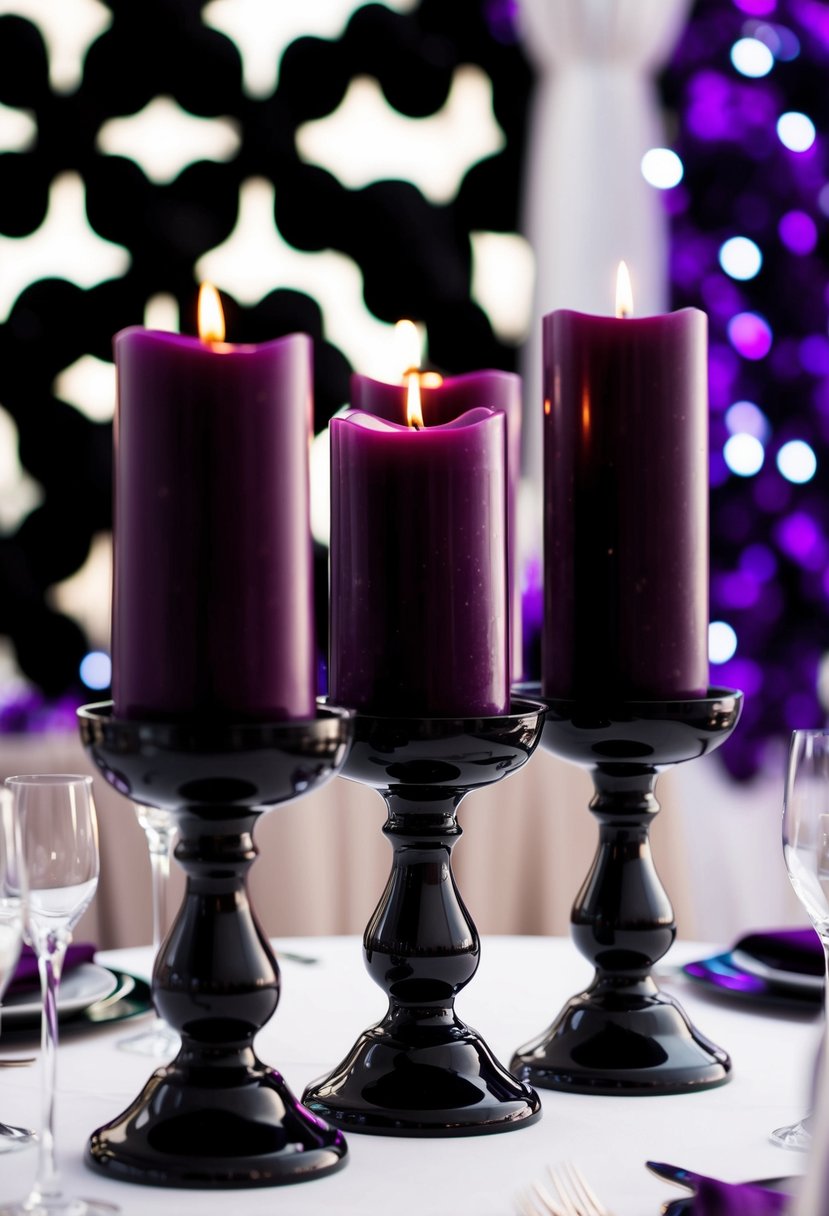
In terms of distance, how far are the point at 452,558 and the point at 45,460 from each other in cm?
191

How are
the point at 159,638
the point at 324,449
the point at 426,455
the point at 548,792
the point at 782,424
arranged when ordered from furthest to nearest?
the point at 782,424, the point at 324,449, the point at 548,792, the point at 426,455, the point at 159,638

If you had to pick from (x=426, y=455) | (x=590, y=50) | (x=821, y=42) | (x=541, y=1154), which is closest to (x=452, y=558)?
(x=426, y=455)

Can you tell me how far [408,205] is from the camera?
9.28ft

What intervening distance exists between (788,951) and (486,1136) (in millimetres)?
456

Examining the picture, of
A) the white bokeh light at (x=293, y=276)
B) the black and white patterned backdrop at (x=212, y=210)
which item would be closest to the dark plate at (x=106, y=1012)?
the black and white patterned backdrop at (x=212, y=210)

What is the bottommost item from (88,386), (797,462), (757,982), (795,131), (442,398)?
(757,982)

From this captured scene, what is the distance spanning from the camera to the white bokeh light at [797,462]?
3100mm

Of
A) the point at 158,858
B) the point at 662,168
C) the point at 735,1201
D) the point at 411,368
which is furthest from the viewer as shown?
the point at 662,168

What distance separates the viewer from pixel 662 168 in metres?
3.01

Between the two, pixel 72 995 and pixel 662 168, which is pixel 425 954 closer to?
pixel 72 995

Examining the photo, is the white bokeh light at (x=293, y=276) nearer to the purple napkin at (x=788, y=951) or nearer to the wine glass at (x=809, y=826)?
the purple napkin at (x=788, y=951)

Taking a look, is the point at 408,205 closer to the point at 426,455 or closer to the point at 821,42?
the point at 821,42

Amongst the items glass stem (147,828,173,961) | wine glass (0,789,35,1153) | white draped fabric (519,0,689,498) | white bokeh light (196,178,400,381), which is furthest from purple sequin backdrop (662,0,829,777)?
wine glass (0,789,35,1153)

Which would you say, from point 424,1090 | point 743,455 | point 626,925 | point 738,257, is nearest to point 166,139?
point 738,257
